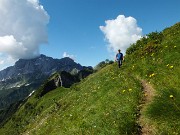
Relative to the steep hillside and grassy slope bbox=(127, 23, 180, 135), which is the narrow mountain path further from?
grassy slope bbox=(127, 23, 180, 135)

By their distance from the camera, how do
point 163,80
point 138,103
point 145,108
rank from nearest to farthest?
1. point 145,108
2. point 138,103
3. point 163,80

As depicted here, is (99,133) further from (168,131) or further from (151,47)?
(151,47)

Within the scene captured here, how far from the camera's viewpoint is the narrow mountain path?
55.7 ft

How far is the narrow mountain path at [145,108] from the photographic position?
55.7 feet

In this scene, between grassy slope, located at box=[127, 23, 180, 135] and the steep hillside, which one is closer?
grassy slope, located at box=[127, 23, 180, 135]

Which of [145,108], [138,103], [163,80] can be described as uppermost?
[163,80]

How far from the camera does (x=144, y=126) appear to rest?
17.6 m

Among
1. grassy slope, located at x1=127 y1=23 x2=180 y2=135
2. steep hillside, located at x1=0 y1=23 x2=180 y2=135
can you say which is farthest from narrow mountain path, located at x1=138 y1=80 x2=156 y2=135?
grassy slope, located at x1=127 y1=23 x2=180 y2=135

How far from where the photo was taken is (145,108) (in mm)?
19625

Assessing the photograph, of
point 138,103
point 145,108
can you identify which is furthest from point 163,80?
point 145,108

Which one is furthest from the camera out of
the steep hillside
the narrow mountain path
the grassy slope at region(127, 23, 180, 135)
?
the steep hillside

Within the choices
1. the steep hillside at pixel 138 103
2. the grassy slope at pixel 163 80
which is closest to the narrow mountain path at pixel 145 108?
the steep hillside at pixel 138 103

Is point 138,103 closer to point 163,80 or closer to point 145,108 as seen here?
point 145,108

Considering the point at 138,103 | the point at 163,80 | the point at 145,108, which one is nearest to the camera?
the point at 145,108
